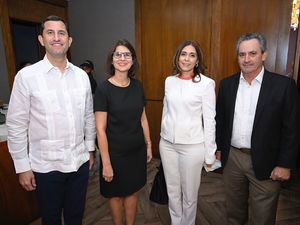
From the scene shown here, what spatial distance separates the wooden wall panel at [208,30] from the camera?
9.16 feet

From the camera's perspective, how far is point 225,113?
5.74 ft

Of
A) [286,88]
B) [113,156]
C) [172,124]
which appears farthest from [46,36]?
[286,88]

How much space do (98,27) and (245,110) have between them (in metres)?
3.51

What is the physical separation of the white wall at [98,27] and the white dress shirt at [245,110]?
260cm

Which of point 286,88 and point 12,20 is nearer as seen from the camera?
point 286,88

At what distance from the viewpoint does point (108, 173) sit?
162 centimetres

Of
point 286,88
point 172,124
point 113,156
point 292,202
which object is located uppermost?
point 286,88

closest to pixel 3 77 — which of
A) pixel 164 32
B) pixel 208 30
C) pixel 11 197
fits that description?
pixel 11 197

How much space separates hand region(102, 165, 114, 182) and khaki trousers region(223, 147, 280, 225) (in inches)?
34.3

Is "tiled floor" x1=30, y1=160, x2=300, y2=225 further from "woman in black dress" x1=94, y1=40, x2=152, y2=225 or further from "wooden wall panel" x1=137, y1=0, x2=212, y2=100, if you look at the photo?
"wooden wall panel" x1=137, y1=0, x2=212, y2=100

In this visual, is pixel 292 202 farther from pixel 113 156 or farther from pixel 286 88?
pixel 113 156

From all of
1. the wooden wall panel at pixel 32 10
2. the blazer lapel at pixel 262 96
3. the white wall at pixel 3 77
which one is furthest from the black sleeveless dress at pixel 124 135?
the wooden wall panel at pixel 32 10

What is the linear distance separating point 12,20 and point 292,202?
4.80 meters

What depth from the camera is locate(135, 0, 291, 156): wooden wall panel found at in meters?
2.79
